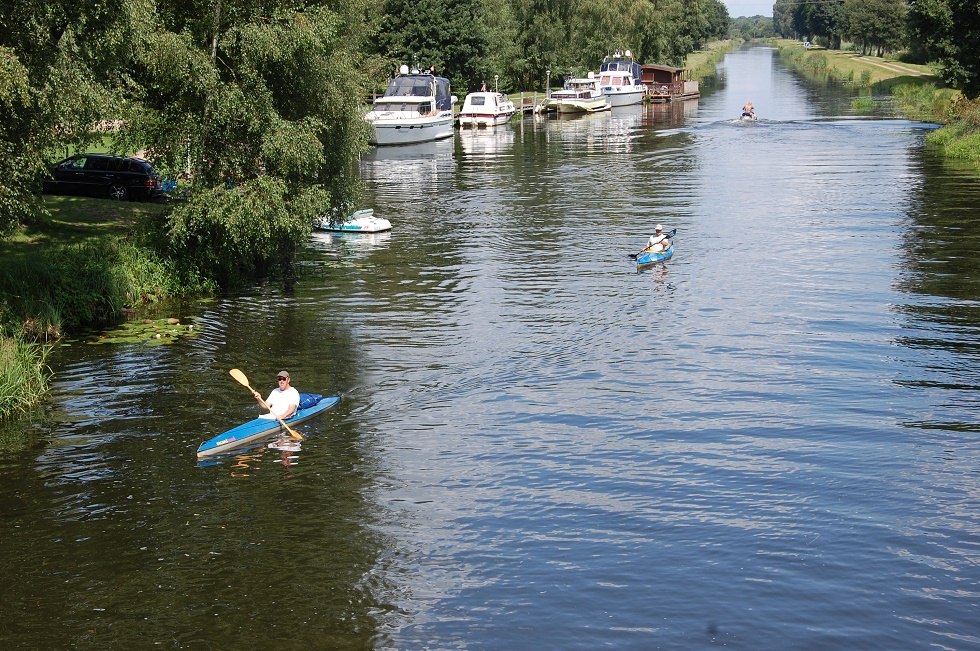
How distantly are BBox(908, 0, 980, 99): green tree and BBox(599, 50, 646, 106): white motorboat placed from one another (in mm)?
33888

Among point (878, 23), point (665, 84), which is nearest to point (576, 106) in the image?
point (665, 84)

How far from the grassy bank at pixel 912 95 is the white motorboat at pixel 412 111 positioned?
96.5 ft

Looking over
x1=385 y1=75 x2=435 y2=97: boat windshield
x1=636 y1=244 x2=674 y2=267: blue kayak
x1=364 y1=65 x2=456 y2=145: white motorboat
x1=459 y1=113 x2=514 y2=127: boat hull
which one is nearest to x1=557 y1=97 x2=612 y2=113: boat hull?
x1=459 y1=113 x2=514 y2=127: boat hull

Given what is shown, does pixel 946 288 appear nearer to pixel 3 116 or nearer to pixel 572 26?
pixel 3 116

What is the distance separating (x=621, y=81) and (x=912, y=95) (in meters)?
26.3

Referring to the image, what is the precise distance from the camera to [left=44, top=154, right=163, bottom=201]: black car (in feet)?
114

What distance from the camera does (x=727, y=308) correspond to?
2681cm

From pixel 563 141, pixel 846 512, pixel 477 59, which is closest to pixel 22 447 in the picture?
pixel 846 512

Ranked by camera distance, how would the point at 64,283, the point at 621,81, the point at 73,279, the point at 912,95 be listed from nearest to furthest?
the point at 64,283 → the point at 73,279 → the point at 912,95 → the point at 621,81

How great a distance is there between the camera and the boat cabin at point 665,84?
347 feet

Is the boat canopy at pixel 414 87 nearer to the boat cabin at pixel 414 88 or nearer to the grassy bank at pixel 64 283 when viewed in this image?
the boat cabin at pixel 414 88

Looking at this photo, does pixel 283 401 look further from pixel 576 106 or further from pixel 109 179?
pixel 576 106

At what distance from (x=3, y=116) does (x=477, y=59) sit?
67.6 m

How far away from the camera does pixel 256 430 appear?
18453 millimetres
